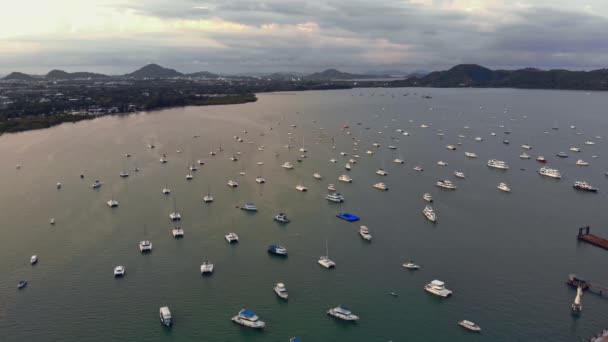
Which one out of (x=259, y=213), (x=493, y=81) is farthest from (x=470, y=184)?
(x=493, y=81)

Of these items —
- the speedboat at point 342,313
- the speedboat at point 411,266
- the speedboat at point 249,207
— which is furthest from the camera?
the speedboat at point 249,207

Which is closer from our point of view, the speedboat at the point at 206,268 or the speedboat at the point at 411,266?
the speedboat at the point at 206,268

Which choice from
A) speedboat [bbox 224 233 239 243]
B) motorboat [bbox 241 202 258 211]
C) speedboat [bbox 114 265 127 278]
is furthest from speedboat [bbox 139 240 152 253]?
motorboat [bbox 241 202 258 211]

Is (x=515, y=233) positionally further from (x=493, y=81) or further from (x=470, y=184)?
(x=493, y=81)

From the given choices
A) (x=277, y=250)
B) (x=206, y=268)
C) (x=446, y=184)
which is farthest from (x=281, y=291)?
(x=446, y=184)

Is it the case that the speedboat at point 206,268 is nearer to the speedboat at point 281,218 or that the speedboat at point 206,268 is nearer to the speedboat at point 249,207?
the speedboat at point 281,218

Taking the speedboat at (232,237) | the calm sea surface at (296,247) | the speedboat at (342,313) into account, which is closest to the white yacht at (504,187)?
the calm sea surface at (296,247)
